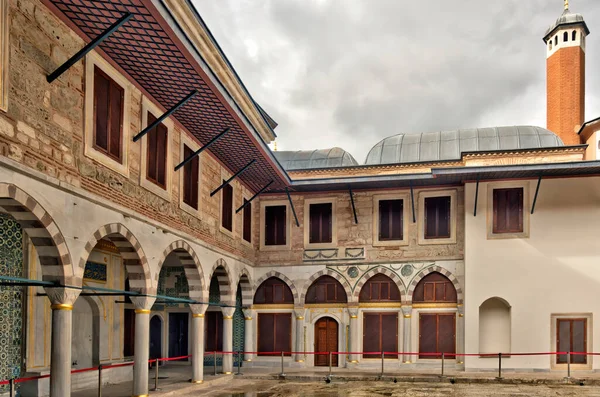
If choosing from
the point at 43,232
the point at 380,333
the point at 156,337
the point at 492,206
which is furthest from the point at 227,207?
the point at 43,232

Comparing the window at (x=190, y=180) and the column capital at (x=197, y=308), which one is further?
the column capital at (x=197, y=308)

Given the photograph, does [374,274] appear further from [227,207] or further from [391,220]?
[227,207]

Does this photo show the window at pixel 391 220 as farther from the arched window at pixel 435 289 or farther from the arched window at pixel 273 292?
the arched window at pixel 273 292

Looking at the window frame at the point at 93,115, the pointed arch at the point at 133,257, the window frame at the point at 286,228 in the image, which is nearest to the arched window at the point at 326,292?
the window frame at the point at 286,228

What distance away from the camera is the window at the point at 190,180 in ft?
40.2

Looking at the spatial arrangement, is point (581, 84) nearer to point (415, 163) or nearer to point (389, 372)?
point (415, 163)

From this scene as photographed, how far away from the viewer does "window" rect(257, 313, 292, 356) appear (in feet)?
58.9

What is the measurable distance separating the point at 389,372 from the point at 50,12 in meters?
12.0

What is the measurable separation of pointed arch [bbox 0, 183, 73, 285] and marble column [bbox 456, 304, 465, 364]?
37.8 feet

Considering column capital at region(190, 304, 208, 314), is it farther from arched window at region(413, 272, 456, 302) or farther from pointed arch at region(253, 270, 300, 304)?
arched window at region(413, 272, 456, 302)

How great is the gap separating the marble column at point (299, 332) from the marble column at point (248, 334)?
135cm

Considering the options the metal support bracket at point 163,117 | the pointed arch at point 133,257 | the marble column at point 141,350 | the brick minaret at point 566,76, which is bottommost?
the marble column at point 141,350

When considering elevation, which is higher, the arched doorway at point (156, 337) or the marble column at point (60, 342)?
the marble column at point (60, 342)

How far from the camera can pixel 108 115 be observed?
913cm
